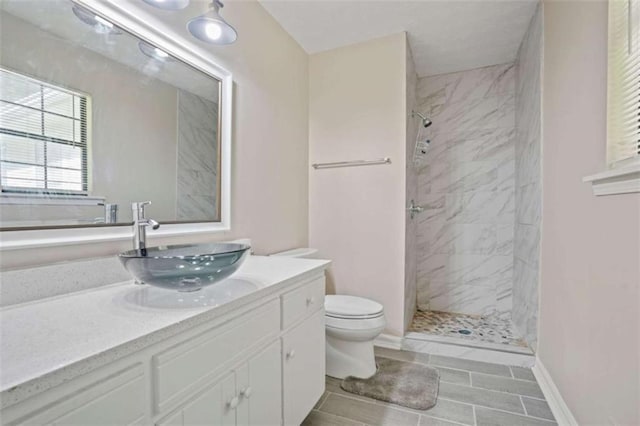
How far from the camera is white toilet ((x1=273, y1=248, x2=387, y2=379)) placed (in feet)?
6.22

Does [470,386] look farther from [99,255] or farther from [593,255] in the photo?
[99,255]

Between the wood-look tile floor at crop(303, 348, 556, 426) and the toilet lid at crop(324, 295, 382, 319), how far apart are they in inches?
16.7

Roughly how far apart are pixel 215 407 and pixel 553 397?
1.81 meters

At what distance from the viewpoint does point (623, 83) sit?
108 centimetres

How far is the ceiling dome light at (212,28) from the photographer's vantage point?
54.2 inches

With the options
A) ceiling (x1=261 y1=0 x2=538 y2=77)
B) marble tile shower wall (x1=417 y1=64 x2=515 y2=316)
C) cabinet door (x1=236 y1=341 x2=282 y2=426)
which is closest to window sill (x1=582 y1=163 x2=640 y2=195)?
cabinet door (x1=236 y1=341 x2=282 y2=426)

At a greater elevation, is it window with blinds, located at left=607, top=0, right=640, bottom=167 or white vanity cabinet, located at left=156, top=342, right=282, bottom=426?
window with blinds, located at left=607, top=0, right=640, bottom=167

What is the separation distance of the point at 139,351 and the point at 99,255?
2.05 feet

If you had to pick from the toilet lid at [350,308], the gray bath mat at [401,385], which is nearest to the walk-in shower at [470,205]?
the gray bath mat at [401,385]

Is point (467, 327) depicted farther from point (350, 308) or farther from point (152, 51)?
point (152, 51)

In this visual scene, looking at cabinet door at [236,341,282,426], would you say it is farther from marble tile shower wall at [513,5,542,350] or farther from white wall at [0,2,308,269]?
marble tile shower wall at [513,5,542,350]

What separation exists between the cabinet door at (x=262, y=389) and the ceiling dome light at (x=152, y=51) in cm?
131

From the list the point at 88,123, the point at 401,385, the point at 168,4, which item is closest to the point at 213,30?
the point at 168,4

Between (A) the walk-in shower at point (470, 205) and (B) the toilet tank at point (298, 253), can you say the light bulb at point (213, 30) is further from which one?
(A) the walk-in shower at point (470, 205)
